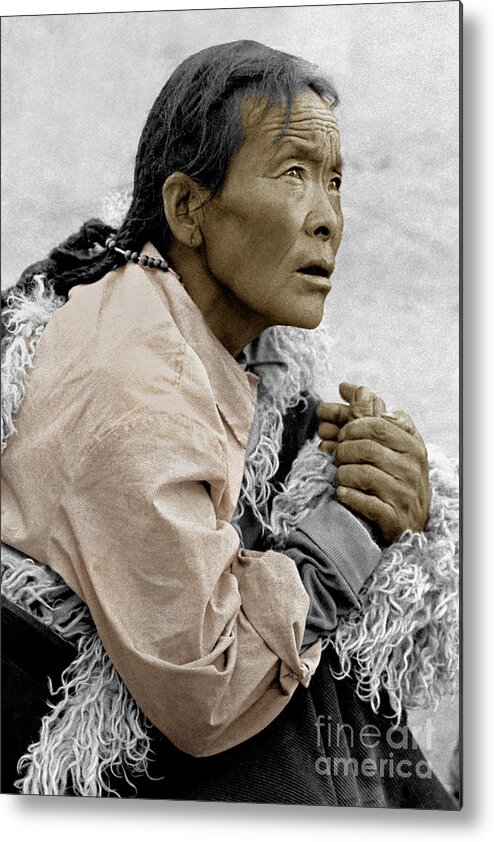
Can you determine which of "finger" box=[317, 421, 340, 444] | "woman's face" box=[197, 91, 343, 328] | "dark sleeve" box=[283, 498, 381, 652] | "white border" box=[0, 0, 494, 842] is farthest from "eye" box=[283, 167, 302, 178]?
"dark sleeve" box=[283, 498, 381, 652]

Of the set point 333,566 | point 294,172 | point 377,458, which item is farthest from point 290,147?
point 333,566

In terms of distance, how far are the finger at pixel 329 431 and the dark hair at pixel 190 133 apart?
0.35 m

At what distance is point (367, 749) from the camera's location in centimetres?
185

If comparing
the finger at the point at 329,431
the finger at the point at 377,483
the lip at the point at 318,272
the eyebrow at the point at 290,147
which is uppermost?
the eyebrow at the point at 290,147

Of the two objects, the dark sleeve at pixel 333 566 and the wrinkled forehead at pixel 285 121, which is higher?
the wrinkled forehead at pixel 285 121

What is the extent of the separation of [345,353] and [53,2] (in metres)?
0.71

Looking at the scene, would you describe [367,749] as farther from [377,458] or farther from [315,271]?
[315,271]

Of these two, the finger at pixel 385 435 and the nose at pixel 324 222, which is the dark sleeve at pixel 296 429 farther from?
the nose at pixel 324 222

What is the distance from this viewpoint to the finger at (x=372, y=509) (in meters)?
1.84

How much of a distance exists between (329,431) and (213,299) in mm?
258

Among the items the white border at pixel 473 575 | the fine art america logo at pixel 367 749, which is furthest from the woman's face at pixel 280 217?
the fine art america logo at pixel 367 749

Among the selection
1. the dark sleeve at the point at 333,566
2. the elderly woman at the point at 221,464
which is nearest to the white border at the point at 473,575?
the elderly woman at the point at 221,464

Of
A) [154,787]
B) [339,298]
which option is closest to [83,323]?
[339,298]

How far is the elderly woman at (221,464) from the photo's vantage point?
181 centimetres
